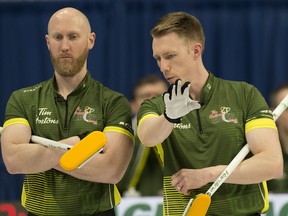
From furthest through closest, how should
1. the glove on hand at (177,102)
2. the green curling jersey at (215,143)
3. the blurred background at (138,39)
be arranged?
the blurred background at (138,39) < the green curling jersey at (215,143) < the glove on hand at (177,102)

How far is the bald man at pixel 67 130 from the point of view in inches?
167

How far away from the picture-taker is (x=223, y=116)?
161 inches

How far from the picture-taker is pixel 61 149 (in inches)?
162

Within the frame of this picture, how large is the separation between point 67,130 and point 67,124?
0.04m

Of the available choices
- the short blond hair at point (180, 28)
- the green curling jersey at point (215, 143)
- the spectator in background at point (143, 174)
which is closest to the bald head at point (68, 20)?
the short blond hair at point (180, 28)

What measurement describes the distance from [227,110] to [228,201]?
0.52 m

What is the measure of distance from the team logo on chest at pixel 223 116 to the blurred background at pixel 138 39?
4497mm

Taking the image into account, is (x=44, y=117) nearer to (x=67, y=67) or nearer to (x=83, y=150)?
(x=67, y=67)

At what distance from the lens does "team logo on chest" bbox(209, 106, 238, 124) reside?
4090 mm

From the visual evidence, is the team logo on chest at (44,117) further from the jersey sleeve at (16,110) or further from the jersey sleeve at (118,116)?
the jersey sleeve at (118,116)

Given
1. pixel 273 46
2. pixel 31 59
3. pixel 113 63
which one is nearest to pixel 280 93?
pixel 273 46

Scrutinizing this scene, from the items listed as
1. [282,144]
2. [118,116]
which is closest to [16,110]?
[118,116]

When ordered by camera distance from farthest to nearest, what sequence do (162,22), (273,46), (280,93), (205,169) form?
(273,46), (280,93), (162,22), (205,169)

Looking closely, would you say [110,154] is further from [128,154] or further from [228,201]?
[228,201]
